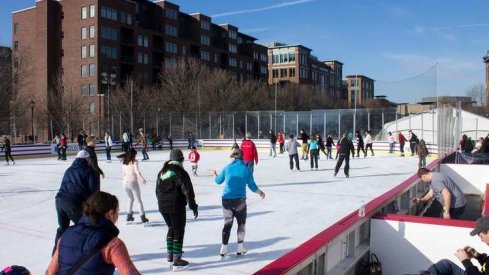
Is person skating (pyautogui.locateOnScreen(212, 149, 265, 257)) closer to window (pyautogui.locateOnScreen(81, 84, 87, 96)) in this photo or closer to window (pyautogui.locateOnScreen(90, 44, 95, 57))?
window (pyautogui.locateOnScreen(90, 44, 95, 57))

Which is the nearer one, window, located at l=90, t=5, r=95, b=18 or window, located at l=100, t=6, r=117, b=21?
window, located at l=90, t=5, r=95, b=18

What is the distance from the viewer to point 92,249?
2.76m

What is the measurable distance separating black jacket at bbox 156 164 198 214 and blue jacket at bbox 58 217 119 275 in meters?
2.87

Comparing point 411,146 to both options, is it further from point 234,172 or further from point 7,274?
point 7,274

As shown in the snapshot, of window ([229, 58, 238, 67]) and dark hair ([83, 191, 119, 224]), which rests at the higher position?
window ([229, 58, 238, 67])

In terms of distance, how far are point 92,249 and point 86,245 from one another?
0.05 meters

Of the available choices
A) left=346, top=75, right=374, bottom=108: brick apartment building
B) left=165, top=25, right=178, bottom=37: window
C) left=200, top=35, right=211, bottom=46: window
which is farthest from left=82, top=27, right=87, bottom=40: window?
left=346, top=75, right=374, bottom=108: brick apartment building

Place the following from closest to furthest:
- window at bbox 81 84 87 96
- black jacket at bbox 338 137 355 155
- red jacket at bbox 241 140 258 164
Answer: red jacket at bbox 241 140 258 164 < black jacket at bbox 338 137 355 155 < window at bbox 81 84 87 96

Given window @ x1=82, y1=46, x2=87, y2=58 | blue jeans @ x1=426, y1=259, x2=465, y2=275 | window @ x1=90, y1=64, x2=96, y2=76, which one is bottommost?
blue jeans @ x1=426, y1=259, x2=465, y2=275

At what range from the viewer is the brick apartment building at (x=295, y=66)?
92.2 m

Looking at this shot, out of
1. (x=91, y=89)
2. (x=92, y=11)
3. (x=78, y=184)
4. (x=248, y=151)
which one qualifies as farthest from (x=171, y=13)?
(x=78, y=184)

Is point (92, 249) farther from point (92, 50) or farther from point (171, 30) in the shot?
point (171, 30)

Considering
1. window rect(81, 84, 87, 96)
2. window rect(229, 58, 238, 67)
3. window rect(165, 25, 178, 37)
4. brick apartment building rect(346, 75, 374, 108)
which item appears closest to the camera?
window rect(81, 84, 87, 96)

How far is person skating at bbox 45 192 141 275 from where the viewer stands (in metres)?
2.77
